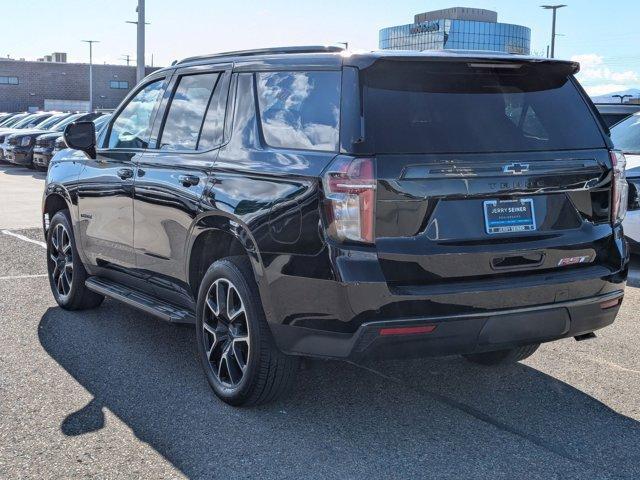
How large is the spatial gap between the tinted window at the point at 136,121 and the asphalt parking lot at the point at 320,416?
4.48 feet

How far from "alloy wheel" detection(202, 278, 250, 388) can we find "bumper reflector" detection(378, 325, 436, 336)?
870 millimetres

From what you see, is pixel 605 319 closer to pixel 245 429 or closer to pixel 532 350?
pixel 532 350

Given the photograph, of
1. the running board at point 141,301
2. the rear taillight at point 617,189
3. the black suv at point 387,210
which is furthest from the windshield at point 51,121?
the rear taillight at point 617,189

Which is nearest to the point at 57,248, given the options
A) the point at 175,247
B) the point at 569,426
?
the point at 175,247

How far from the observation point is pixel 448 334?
3854 mm

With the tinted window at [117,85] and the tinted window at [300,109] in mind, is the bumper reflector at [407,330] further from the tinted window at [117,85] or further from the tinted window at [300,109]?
the tinted window at [117,85]

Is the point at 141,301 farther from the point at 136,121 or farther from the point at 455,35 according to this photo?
the point at 455,35

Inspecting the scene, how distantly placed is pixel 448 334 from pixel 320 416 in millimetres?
944

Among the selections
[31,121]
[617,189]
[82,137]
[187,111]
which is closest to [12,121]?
[31,121]

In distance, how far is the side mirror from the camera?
6152 mm

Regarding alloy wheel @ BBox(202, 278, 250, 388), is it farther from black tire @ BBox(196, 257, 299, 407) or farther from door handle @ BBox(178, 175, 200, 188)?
door handle @ BBox(178, 175, 200, 188)

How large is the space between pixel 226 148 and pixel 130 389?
1468mm

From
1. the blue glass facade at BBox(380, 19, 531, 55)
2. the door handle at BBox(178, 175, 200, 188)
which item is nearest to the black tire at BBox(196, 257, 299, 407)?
the door handle at BBox(178, 175, 200, 188)

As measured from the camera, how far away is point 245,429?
422 centimetres
